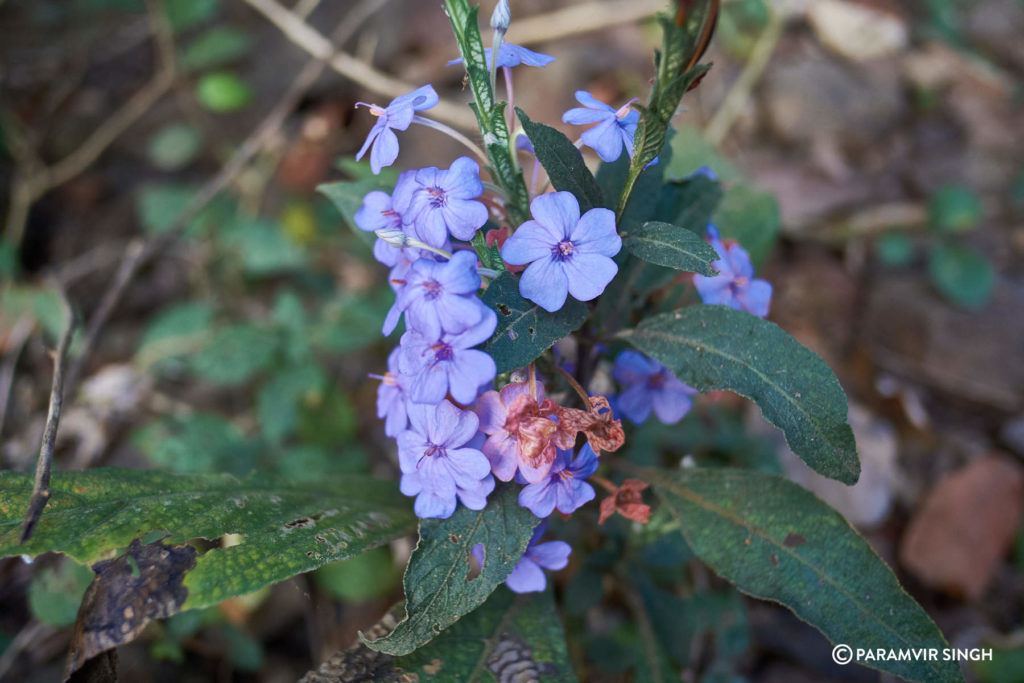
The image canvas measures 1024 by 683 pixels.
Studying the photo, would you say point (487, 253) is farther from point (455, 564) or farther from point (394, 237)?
point (455, 564)

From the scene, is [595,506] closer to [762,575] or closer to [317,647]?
[762,575]

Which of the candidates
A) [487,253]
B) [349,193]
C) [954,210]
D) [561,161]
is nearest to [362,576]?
[349,193]

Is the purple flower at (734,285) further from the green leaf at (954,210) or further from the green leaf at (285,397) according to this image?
the green leaf at (954,210)

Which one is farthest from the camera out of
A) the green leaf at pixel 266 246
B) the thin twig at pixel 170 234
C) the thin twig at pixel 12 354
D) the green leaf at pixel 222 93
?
the green leaf at pixel 222 93

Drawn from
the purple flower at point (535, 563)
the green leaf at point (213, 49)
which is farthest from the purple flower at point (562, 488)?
the green leaf at point (213, 49)

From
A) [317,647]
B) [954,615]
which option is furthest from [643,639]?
[954,615]

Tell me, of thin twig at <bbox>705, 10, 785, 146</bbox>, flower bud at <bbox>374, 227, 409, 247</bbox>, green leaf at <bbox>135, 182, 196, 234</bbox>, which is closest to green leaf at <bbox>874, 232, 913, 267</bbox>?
thin twig at <bbox>705, 10, 785, 146</bbox>

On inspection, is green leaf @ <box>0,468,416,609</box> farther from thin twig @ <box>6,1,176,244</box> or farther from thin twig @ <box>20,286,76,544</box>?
thin twig @ <box>6,1,176,244</box>
